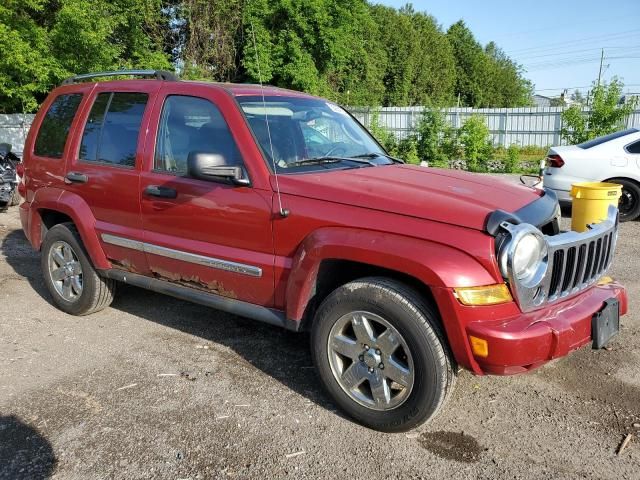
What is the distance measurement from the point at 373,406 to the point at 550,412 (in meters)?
1.10

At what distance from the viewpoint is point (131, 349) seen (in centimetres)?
427

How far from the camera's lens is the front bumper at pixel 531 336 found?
2.67 m

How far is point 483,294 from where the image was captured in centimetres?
273

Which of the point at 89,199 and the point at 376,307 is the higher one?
the point at 89,199

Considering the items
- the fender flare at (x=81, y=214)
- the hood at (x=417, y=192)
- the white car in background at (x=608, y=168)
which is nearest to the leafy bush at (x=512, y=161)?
the white car in background at (x=608, y=168)

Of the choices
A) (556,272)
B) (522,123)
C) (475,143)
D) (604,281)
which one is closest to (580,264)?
(556,272)

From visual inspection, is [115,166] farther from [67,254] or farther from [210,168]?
[210,168]

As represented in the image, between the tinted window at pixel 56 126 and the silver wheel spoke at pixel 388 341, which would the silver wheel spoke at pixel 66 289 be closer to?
the tinted window at pixel 56 126

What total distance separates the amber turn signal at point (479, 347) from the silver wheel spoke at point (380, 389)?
0.57 metres

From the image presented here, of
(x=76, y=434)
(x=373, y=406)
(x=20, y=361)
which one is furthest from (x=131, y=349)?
(x=373, y=406)

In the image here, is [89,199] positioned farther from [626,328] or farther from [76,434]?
[626,328]

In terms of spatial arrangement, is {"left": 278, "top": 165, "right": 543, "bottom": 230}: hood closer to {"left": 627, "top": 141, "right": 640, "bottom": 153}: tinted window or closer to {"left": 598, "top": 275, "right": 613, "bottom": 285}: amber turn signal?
{"left": 598, "top": 275, "right": 613, "bottom": 285}: amber turn signal

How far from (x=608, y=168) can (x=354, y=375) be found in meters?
7.07

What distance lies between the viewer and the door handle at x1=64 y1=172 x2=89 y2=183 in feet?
14.7
